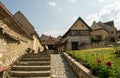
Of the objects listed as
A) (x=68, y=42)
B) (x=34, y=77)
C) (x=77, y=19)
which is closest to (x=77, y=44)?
(x=68, y=42)

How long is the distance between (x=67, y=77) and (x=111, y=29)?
4417 centimetres

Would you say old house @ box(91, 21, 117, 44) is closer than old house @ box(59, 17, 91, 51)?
No

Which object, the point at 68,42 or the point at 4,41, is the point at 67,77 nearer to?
the point at 4,41

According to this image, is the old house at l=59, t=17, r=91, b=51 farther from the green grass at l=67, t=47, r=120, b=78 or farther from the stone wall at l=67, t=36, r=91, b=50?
the green grass at l=67, t=47, r=120, b=78

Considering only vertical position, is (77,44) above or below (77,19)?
below

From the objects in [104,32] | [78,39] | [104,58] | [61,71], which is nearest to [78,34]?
[78,39]

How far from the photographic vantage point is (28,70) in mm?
9414

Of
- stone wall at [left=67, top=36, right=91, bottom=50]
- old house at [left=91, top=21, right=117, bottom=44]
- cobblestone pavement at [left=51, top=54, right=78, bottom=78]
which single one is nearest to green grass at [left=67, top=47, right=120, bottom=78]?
cobblestone pavement at [left=51, top=54, right=78, bottom=78]

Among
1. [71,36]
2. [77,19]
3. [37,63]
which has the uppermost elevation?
[77,19]

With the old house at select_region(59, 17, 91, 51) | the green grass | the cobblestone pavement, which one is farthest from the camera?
the old house at select_region(59, 17, 91, 51)

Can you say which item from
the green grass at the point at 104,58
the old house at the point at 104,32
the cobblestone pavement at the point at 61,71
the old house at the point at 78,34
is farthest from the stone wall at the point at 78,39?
the cobblestone pavement at the point at 61,71

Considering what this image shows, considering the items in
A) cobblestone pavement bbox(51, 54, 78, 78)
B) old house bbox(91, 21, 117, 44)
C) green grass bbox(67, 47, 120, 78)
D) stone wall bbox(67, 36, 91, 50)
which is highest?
old house bbox(91, 21, 117, 44)

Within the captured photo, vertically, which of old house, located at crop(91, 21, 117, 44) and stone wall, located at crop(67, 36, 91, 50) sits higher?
old house, located at crop(91, 21, 117, 44)

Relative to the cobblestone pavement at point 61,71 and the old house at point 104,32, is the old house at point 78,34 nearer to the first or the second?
the old house at point 104,32
